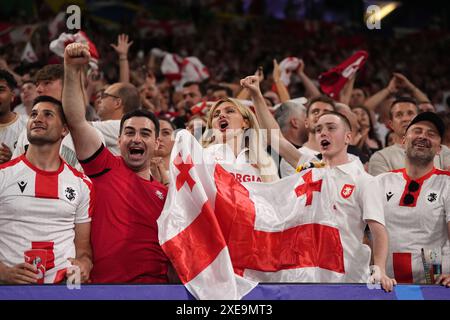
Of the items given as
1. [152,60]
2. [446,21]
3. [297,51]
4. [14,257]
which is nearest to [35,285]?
[14,257]

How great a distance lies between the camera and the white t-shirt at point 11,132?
5434mm

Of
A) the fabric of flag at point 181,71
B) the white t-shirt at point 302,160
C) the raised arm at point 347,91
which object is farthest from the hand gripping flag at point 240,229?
the fabric of flag at point 181,71

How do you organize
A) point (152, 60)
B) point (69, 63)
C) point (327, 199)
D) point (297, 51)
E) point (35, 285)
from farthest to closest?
point (297, 51) < point (152, 60) < point (327, 199) < point (69, 63) < point (35, 285)

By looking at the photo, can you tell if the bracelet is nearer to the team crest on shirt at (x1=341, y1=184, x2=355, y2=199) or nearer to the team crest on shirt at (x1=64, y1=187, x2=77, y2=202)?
the team crest on shirt at (x1=341, y1=184, x2=355, y2=199)

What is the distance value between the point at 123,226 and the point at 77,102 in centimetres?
77

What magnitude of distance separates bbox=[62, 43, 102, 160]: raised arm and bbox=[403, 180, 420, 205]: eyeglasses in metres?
2.02

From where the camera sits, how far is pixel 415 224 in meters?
4.93

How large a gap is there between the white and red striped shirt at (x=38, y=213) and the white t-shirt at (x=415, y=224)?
2030mm

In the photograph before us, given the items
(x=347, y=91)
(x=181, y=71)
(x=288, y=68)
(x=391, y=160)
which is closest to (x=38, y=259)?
(x=391, y=160)

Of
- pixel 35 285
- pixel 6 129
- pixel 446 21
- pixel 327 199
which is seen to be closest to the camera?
pixel 35 285

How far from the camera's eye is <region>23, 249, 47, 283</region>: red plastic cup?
13.6 feet

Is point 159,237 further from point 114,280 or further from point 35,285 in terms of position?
point 35,285

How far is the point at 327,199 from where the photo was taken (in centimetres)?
A: 469
